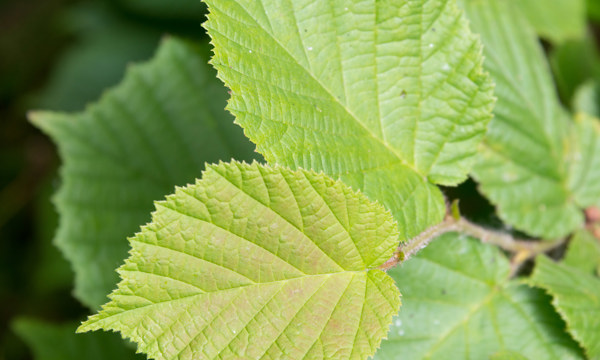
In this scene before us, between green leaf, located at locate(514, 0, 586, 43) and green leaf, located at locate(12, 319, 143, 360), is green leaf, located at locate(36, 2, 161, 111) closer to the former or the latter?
green leaf, located at locate(12, 319, 143, 360)

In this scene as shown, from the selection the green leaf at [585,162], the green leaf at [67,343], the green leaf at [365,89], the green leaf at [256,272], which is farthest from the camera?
the green leaf at [67,343]

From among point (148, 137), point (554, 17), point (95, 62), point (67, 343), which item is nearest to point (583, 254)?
point (554, 17)

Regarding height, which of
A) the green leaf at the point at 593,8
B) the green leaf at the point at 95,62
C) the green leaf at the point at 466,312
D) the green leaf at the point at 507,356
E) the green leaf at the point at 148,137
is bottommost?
the green leaf at the point at 507,356

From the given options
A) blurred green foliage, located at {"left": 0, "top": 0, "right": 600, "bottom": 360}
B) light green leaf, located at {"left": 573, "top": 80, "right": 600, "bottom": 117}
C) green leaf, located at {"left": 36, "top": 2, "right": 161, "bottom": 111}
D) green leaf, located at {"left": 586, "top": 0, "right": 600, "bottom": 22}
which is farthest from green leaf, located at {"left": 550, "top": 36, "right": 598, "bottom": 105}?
green leaf, located at {"left": 36, "top": 2, "right": 161, "bottom": 111}

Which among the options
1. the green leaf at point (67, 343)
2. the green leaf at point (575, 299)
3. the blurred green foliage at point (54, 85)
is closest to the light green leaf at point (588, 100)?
the blurred green foliage at point (54, 85)

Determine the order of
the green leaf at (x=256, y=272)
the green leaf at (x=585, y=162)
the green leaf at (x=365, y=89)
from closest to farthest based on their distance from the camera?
the green leaf at (x=256, y=272) → the green leaf at (x=365, y=89) → the green leaf at (x=585, y=162)

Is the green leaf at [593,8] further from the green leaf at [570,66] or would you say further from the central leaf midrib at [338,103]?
the central leaf midrib at [338,103]

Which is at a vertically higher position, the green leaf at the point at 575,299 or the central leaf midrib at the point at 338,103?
the central leaf midrib at the point at 338,103
